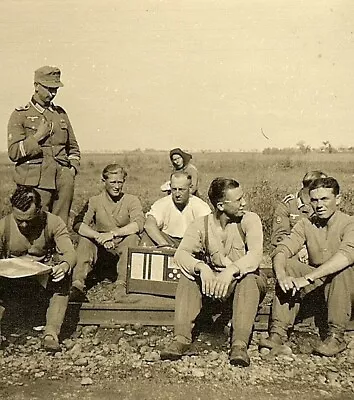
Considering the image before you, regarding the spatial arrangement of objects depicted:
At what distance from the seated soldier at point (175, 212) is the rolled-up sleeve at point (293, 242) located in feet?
3.99

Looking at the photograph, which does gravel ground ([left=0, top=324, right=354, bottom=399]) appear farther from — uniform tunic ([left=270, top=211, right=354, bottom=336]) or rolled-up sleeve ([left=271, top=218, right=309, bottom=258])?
rolled-up sleeve ([left=271, top=218, right=309, bottom=258])

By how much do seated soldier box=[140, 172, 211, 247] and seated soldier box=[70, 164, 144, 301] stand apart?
5.3 inches

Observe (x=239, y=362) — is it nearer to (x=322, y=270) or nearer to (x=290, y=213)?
(x=322, y=270)

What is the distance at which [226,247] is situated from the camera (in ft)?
12.5

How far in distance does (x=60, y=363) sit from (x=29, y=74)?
4938 mm

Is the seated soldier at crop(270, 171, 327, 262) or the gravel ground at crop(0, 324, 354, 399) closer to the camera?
the gravel ground at crop(0, 324, 354, 399)

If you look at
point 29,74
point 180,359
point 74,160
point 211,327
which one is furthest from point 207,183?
point 180,359

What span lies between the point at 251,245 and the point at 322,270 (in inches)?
19.6

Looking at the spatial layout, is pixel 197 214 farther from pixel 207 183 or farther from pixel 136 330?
pixel 207 183

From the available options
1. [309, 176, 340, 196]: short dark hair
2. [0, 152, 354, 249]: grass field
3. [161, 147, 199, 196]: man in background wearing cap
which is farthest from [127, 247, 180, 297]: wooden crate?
[0, 152, 354, 249]: grass field

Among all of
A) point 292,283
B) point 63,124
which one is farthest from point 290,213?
point 63,124

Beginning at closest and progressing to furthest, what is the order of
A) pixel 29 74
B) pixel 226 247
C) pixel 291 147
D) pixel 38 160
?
pixel 226 247
pixel 38 160
pixel 29 74
pixel 291 147

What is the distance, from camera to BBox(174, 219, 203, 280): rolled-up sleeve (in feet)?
12.1

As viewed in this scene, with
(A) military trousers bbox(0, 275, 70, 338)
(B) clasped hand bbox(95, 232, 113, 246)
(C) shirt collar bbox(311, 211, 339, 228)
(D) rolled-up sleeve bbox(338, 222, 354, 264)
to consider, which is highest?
(C) shirt collar bbox(311, 211, 339, 228)
